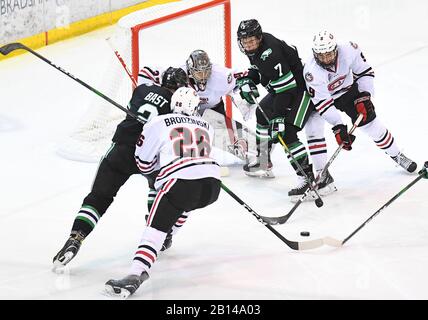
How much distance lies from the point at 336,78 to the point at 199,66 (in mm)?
728

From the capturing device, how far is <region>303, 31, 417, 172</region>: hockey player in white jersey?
5.76 metres

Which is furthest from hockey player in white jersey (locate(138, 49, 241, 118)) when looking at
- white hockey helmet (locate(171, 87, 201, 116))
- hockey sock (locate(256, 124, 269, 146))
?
white hockey helmet (locate(171, 87, 201, 116))

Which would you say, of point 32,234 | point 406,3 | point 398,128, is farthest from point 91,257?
point 406,3

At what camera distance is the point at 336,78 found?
19.3 feet

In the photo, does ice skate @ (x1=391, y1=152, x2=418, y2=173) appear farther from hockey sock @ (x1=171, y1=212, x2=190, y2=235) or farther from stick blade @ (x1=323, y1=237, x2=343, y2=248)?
hockey sock @ (x1=171, y1=212, x2=190, y2=235)

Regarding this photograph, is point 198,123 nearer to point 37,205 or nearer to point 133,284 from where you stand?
point 133,284

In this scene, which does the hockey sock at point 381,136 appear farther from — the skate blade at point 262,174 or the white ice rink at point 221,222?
the skate blade at point 262,174

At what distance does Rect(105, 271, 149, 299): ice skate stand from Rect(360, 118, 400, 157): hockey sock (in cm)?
190

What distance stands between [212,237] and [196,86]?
0.82m

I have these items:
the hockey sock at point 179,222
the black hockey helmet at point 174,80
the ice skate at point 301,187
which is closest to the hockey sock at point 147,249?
the hockey sock at point 179,222

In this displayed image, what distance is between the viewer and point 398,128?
23.0 ft

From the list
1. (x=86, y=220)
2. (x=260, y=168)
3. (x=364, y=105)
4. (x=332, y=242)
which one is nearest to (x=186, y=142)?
(x=86, y=220)

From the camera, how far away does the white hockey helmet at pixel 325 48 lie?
5699 mm

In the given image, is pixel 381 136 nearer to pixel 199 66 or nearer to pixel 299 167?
pixel 299 167
